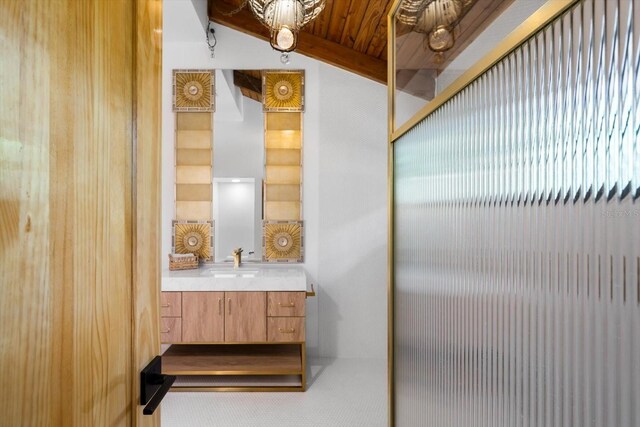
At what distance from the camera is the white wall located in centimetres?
348

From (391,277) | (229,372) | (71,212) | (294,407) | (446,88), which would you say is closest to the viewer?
(71,212)

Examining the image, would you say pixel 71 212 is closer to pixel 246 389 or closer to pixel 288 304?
pixel 288 304

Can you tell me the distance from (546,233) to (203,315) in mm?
2623

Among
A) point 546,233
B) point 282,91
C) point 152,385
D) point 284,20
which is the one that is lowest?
point 152,385

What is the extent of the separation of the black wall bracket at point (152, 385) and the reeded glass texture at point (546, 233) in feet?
2.41

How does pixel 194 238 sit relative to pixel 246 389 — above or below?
above

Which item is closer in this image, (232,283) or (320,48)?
(232,283)

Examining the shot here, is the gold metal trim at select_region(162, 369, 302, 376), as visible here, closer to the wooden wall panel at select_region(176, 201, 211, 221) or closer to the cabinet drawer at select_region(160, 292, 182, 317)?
the cabinet drawer at select_region(160, 292, 182, 317)

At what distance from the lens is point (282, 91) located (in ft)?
11.3

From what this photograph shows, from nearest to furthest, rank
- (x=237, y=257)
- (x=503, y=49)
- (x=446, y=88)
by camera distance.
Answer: (x=503, y=49), (x=446, y=88), (x=237, y=257)

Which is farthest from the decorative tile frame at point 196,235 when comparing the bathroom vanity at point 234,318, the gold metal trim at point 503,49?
the gold metal trim at point 503,49

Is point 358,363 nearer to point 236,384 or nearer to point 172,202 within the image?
point 236,384

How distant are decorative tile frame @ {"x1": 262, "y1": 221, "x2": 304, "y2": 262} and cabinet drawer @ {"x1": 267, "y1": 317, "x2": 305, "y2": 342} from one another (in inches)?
28.3

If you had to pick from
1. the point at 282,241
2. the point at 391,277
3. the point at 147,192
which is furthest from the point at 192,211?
the point at 147,192
